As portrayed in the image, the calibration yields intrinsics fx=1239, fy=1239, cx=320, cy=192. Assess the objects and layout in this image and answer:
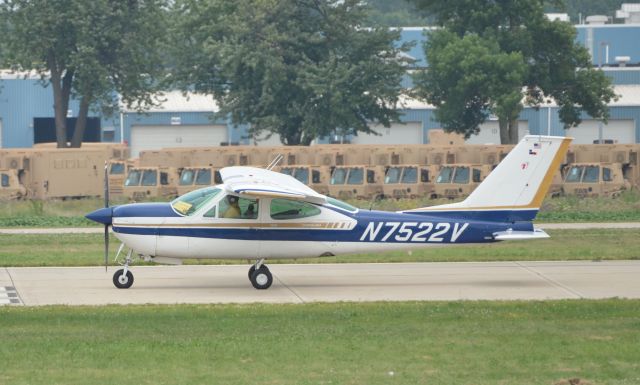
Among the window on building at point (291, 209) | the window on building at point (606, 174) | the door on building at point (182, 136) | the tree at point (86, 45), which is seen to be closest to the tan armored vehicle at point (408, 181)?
the window on building at point (606, 174)

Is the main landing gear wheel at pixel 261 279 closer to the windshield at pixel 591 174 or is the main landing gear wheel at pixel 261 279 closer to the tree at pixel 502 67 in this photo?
the windshield at pixel 591 174

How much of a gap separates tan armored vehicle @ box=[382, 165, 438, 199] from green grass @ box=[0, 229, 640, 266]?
1269 centimetres

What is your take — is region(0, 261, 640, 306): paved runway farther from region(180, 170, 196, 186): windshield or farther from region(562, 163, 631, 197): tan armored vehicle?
region(180, 170, 196, 186): windshield

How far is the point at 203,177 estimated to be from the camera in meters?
44.8

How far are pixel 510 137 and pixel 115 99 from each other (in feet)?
67.6

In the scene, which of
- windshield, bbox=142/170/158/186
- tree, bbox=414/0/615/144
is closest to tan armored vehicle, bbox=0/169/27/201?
windshield, bbox=142/170/158/186

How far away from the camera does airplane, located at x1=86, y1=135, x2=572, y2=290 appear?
21.0 m

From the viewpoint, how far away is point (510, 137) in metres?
55.8

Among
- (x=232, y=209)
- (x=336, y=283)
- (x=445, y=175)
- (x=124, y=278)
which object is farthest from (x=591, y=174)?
(x=124, y=278)

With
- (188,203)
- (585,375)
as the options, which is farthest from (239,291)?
(585,375)

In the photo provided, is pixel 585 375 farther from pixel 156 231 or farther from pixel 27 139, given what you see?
pixel 27 139

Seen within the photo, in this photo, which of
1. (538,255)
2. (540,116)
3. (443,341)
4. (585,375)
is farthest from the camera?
(540,116)

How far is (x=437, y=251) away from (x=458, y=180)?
57.1ft

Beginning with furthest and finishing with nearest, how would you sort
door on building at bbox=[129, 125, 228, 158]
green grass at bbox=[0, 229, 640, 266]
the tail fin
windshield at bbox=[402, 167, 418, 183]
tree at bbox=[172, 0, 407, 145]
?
door on building at bbox=[129, 125, 228, 158] → tree at bbox=[172, 0, 407, 145] → windshield at bbox=[402, 167, 418, 183] → green grass at bbox=[0, 229, 640, 266] → the tail fin
